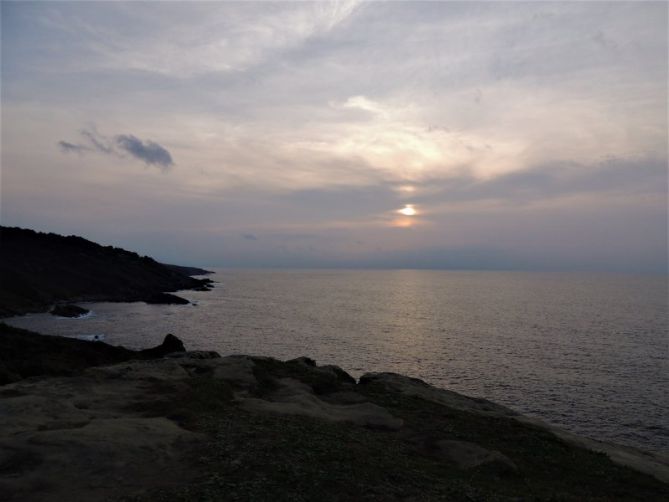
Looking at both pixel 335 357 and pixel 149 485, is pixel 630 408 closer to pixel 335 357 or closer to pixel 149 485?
pixel 335 357

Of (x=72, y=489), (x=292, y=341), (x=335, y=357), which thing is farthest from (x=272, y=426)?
(x=292, y=341)

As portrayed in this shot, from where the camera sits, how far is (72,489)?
53.4 ft

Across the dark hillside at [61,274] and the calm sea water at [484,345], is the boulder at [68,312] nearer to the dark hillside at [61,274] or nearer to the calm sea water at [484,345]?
the calm sea water at [484,345]

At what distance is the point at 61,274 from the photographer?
146 meters

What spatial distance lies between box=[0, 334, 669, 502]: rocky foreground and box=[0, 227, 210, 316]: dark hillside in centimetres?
8551

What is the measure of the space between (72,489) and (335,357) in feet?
188

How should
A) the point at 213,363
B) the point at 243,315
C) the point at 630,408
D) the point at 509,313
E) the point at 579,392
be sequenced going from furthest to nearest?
the point at 509,313, the point at 243,315, the point at 579,392, the point at 630,408, the point at 213,363

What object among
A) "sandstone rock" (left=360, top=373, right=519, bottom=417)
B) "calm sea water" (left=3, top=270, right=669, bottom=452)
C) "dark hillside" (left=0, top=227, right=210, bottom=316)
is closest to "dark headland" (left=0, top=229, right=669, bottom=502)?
"sandstone rock" (left=360, top=373, right=519, bottom=417)

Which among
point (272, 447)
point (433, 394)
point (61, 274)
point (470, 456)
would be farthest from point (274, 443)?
point (61, 274)

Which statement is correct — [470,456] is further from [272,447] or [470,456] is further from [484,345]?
[484,345]

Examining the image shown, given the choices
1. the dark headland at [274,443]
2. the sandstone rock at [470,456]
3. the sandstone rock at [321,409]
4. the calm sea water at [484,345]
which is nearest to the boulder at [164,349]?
the dark headland at [274,443]

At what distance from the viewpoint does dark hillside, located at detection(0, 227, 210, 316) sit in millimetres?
114438

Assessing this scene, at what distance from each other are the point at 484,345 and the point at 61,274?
416ft

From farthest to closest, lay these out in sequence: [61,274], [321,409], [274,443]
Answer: [61,274], [321,409], [274,443]
